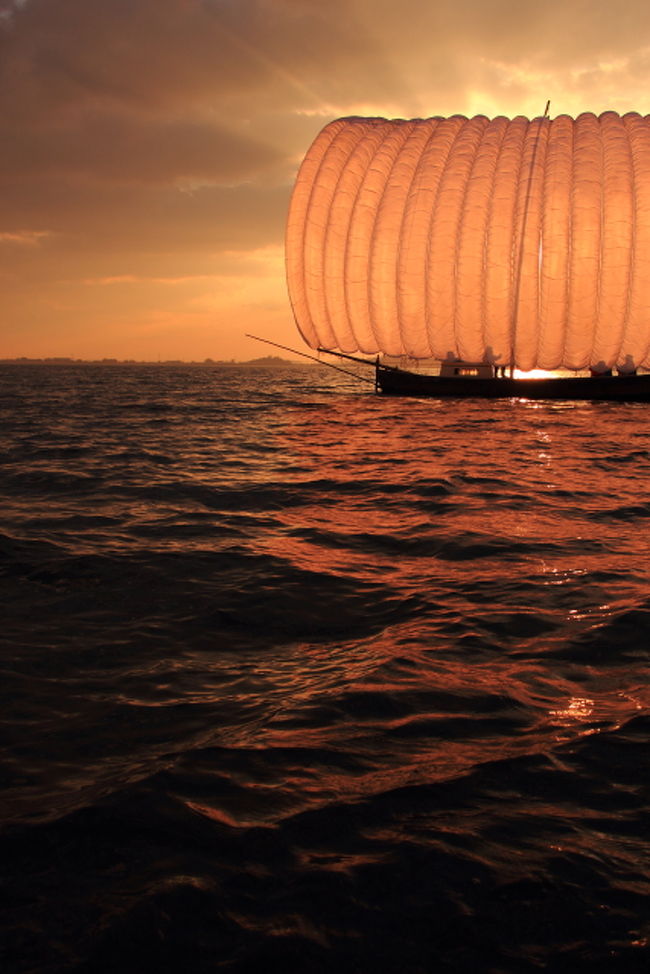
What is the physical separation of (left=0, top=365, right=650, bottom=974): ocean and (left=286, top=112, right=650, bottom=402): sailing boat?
20.6m

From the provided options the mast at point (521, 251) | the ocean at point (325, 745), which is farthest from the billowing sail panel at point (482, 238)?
the ocean at point (325, 745)

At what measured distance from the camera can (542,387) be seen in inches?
1177

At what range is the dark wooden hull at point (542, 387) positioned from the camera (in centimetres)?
2916

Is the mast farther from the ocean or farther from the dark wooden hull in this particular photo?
the ocean

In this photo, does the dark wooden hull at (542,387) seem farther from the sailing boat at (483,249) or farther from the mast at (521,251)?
→ the mast at (521,251)

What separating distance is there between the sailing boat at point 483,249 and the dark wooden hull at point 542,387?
0.06m

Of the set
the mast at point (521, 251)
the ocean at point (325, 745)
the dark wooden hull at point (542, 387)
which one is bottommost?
the ocean at point (325, 745)

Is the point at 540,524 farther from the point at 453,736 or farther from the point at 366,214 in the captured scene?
the point at 366,214

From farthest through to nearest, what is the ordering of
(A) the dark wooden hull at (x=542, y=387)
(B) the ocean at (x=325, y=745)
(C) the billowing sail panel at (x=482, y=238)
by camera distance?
(A) the dark wooden hull at (x=542, y=387)
(C) the billowing sail panel at (x=482, y=238)
(B) the ocean at (x=325, y=745)

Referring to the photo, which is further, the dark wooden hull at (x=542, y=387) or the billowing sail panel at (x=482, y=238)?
the dark wooden hull at (x=542, y=387)

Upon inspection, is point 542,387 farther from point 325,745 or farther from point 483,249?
point 325,745

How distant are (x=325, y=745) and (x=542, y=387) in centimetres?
2856

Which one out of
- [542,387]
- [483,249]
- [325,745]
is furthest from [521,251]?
[325,745]

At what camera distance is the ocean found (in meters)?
2.27
